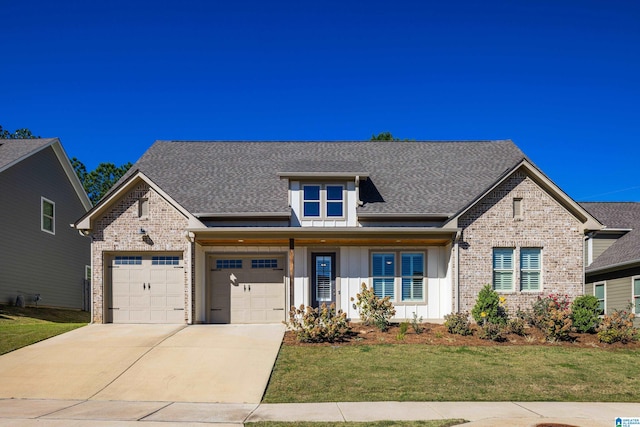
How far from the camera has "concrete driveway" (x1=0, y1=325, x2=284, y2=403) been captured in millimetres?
13133

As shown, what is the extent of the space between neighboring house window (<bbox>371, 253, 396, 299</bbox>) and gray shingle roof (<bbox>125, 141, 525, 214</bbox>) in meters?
1.63

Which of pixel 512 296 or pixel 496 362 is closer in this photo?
pixel 496 362

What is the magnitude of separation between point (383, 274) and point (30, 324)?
11730mm

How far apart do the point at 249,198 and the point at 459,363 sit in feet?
32.2

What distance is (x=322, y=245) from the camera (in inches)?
842

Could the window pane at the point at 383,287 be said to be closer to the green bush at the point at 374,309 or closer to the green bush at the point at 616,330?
the green bush at the point at 374,309

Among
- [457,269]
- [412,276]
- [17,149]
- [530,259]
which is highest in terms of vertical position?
[17,149]

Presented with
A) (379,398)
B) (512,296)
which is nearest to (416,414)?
(379,398)

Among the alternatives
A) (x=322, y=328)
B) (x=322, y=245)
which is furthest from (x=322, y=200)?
(x=322, y=328)

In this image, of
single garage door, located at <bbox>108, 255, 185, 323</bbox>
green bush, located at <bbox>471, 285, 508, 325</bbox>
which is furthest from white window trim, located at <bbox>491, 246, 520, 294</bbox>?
single garage door, located at <bbox>108, 255, 185, 323</bbox>

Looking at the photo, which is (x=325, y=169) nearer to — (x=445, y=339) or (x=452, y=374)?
(x=445, y=339)

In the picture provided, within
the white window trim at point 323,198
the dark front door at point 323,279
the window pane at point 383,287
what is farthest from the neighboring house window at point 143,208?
the window pane at point 383,287

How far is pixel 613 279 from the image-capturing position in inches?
976

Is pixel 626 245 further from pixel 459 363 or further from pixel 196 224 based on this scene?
pixel 196 224
